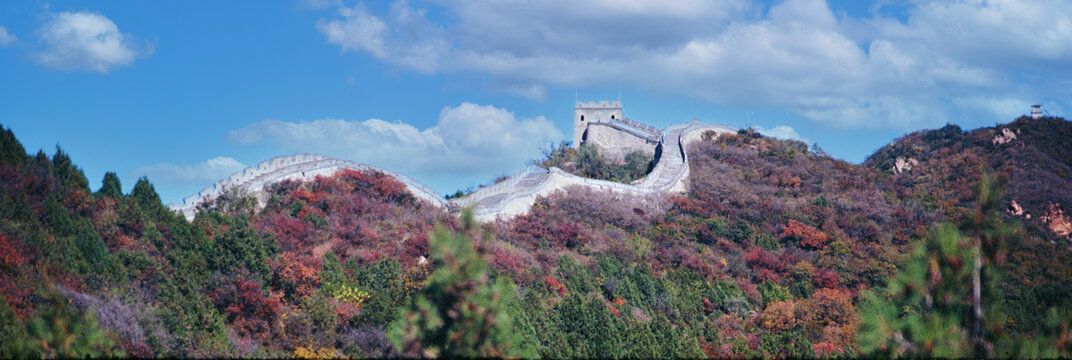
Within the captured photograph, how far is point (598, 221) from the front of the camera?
143 ft

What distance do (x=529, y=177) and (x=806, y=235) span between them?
44.7 ft

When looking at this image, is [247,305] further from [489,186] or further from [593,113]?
[593,113]

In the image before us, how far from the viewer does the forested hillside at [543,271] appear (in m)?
14.6

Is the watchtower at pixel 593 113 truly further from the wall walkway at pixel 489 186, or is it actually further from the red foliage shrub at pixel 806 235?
the red foliage shrub at pixel 806 235

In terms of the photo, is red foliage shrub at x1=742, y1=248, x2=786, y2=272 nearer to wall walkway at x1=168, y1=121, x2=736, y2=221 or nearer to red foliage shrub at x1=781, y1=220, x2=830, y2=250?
red foliage shrub at x1=781, y1=220, x2=830, y2=250

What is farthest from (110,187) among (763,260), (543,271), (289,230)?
(763,260)

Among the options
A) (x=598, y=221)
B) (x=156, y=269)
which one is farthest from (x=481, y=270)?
(x=598, y=221)

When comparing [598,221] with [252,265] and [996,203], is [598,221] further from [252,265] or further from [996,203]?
[996,203]

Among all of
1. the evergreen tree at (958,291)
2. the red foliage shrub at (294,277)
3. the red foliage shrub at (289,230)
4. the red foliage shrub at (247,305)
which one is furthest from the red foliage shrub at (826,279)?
the evergreen tree at (958,291)

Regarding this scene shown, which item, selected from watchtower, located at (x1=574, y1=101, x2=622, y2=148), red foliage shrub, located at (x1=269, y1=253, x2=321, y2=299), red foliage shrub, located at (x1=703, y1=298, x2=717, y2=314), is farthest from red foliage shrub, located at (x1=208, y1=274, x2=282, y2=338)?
watchtower, located at (x1=574, y1=101, x2=622, y2=148)

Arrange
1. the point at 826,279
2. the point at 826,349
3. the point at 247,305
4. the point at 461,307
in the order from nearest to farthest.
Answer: the point at 461,307
the point at 247,305
the point at 826,349
the point at 826,279

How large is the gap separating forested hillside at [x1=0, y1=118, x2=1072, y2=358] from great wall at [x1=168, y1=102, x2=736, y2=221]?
0.72 meters

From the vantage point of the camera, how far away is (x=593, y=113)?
74.1 meters

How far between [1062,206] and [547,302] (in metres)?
30.2
